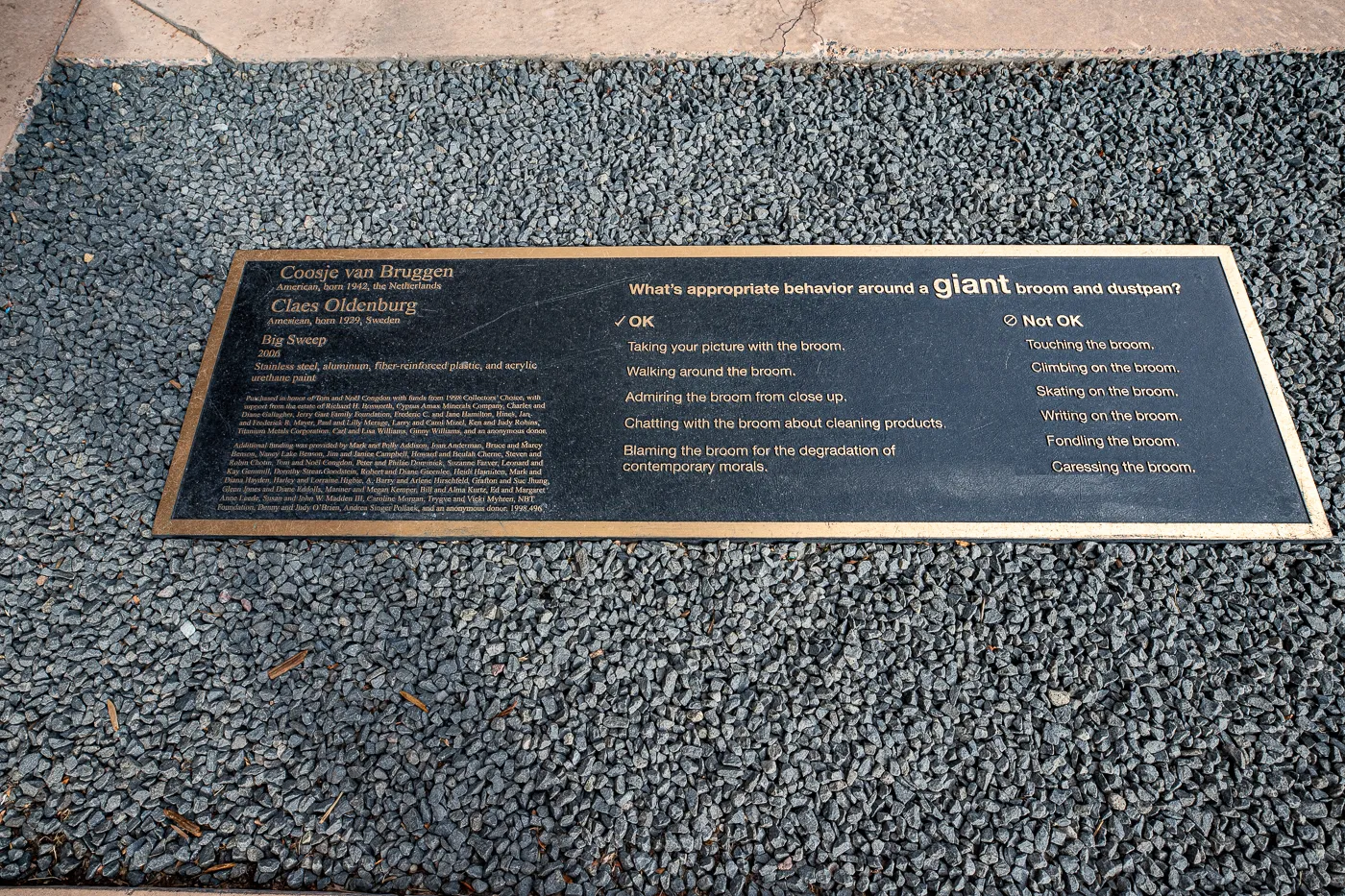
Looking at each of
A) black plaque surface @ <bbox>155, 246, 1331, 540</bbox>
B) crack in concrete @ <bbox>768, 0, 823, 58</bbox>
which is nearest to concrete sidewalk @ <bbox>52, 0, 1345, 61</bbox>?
crack in concrete @ <bbox>768, 0, 823, 58</bbox>

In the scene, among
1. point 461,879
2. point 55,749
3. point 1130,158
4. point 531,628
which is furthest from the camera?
point 1130,158

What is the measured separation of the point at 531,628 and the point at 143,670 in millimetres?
1247

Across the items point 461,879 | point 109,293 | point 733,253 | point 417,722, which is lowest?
point 461,879

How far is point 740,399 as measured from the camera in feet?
8.86

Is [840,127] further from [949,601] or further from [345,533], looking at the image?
[345,533]

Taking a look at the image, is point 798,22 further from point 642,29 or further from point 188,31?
point 188,31

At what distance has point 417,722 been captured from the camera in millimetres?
2312

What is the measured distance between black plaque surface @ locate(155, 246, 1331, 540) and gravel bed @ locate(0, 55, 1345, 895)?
128 mm

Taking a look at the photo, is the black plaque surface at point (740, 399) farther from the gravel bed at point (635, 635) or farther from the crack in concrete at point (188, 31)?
the crack in concrete at point (188, 31)

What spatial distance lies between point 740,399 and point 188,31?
129 inches

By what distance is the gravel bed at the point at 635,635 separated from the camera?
7.12ft

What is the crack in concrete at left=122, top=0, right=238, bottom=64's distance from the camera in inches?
138

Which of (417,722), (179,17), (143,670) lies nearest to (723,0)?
(179,17)

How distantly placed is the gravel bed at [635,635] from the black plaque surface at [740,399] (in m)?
0.13
